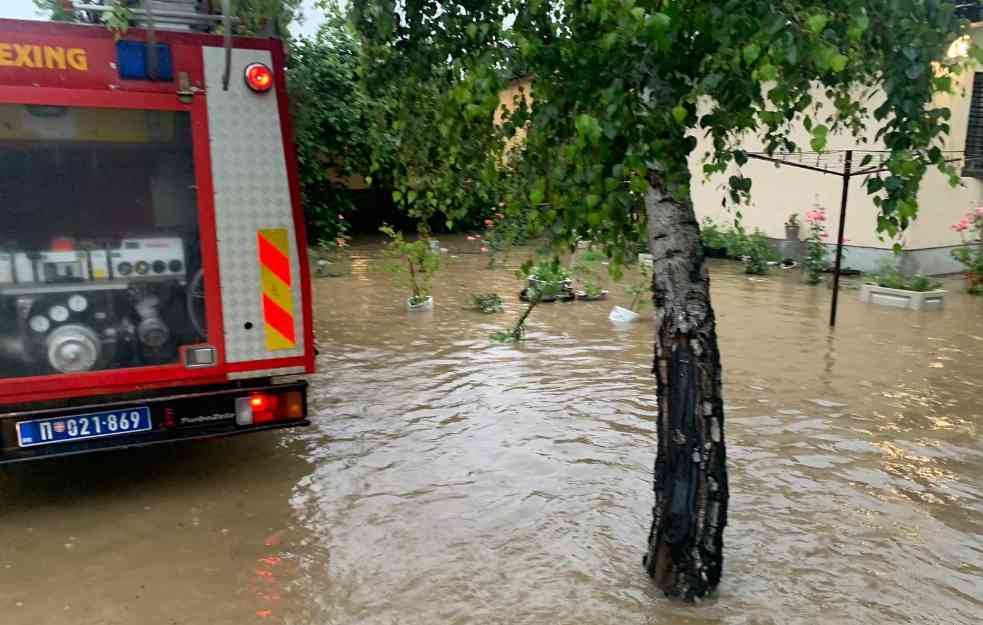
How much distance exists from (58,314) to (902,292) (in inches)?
455

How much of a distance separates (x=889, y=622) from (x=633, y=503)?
1.67 metres

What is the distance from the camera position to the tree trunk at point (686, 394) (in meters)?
3.59

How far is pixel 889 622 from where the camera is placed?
371 centimetres

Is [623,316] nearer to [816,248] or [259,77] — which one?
[816,248]

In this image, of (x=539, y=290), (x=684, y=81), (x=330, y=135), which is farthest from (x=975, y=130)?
(x=684, y=81)

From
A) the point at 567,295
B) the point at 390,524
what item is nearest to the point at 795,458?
the point at 390,524

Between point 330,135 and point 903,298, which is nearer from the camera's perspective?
point 903,298

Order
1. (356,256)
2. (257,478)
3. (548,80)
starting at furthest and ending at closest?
(356,256)
(257,478)
(548,80)

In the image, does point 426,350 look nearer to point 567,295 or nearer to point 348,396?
point 348,396

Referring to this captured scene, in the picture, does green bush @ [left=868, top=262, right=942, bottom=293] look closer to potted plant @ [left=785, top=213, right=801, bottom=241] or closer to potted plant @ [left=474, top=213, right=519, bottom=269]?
potted plant @ [left=785, top=213, right=801, bottom=241]

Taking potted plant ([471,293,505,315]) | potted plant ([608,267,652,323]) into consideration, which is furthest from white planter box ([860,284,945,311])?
potted plant ([471,293,505,315])

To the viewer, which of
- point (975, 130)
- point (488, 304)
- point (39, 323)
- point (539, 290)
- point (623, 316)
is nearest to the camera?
point (39, 323)

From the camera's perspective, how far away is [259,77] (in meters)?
4.68

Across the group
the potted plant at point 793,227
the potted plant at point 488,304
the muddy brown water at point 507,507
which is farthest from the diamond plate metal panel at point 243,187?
the potted plant at point 793,227
